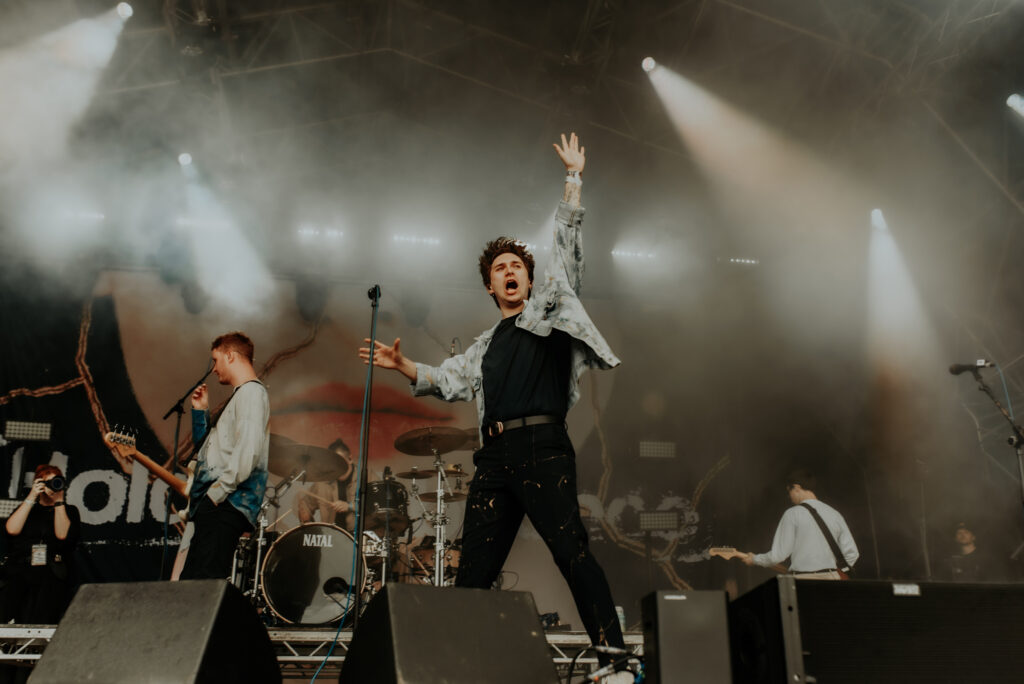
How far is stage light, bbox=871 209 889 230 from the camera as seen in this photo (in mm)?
7875

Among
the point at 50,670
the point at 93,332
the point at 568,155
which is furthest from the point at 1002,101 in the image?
the point at 93,332

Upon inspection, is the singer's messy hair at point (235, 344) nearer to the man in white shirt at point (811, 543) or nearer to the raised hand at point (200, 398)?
the raised hand at point (200, 398)

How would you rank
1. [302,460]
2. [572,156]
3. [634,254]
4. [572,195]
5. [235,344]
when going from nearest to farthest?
[572,195] < [572,156] < [235,344] < [302,460] < [634,254]

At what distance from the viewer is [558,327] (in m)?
2.74

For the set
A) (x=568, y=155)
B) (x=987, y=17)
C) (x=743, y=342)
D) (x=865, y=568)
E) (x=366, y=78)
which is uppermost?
(x=366, y=78)

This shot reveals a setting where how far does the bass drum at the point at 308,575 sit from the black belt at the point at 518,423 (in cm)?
325

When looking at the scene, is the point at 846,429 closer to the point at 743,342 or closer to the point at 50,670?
the point at 743,342

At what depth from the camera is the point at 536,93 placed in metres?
7.73

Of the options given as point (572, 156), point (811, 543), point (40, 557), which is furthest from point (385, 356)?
point (811, 543)

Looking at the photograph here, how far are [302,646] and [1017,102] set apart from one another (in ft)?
23.5

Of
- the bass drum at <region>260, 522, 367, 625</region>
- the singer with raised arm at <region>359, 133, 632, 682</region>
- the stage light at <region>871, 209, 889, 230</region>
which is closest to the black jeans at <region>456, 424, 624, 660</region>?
the singer with raised arm at <region>359, 133, 632, 682</region>

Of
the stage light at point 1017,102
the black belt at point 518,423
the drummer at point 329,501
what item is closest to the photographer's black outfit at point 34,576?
the drummer at point 329,501

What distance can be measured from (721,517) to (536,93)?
504 cm

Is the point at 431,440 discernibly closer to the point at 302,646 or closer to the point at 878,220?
the point at 302,646
